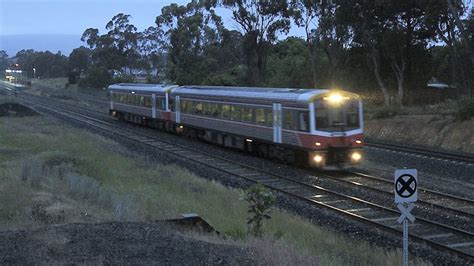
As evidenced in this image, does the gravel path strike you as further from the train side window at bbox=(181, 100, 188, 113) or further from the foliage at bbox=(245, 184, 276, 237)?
the train side window at bbox=(181, 100, 188, 113)

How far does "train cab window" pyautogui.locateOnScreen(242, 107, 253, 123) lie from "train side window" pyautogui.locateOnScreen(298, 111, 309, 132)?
12.8 ft

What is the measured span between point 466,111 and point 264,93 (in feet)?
37.2

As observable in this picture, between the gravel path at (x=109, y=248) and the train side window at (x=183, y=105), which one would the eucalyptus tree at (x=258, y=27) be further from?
the gravel path at (x=109, y=248)

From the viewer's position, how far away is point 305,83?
2064 inches

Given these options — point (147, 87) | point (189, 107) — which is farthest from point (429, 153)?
point (147, 87)

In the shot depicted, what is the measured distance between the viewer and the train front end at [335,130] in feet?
61.8

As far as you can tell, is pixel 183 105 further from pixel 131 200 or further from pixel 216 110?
pixel 131 200

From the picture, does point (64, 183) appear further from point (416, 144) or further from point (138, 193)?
point (416, 144)

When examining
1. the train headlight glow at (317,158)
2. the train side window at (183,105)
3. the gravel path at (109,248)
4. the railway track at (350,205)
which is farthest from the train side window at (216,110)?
the gravel path at (109,248)

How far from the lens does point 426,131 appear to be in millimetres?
29078

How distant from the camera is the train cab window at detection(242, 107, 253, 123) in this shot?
23.0 metres

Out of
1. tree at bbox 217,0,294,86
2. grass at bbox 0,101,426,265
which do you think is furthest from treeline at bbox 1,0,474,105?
grass at bbox 0,101,426,265

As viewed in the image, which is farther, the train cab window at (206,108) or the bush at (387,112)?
the bush at (387,112)

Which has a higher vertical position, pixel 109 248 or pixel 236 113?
pixel 236 113
